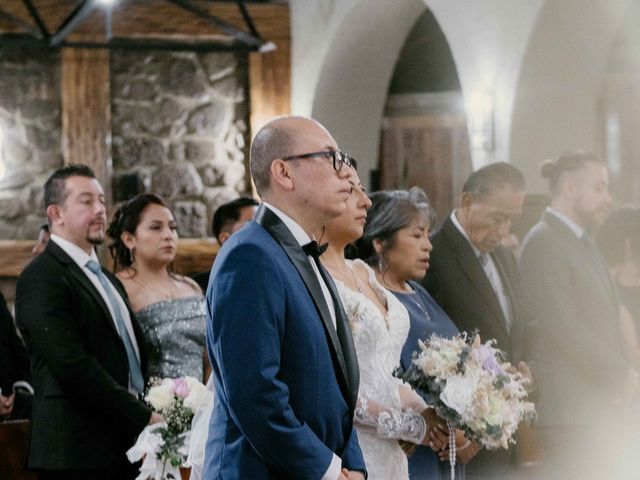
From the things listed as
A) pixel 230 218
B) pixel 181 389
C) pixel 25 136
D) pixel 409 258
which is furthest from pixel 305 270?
pixel 25 136

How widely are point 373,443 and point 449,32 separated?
4581mm

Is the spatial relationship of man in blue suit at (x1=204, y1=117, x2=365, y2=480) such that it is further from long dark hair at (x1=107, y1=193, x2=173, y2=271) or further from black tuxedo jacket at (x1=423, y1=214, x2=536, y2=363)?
long dark hair at (x1=107, y1=193, x2=173, y2=271)

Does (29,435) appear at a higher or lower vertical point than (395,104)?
lower

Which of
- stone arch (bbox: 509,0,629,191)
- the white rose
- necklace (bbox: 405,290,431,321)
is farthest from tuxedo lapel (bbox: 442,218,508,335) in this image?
stone arch (bbox: 509,0,629,191)

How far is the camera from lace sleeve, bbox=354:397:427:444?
11.1ft

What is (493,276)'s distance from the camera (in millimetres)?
4727

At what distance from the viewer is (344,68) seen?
9.68 meters

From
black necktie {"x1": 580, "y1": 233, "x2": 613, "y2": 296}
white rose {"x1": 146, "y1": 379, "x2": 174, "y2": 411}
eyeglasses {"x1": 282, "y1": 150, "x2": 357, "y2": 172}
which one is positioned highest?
eyeglasses {"x1": 282, "y1": 150, "x2": 357, "y2": 172}

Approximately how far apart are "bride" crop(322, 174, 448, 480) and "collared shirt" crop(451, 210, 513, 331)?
3.54 ft

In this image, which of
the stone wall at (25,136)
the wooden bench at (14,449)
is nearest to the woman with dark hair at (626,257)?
the wooden bench at (14,449)

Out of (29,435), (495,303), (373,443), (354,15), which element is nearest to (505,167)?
(495,303)

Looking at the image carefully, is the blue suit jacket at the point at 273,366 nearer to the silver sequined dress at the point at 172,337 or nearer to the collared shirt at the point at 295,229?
the collared shirt at the point at 295,229

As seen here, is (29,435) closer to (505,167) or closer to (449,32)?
(505,167)

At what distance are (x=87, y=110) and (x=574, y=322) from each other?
233 inches
